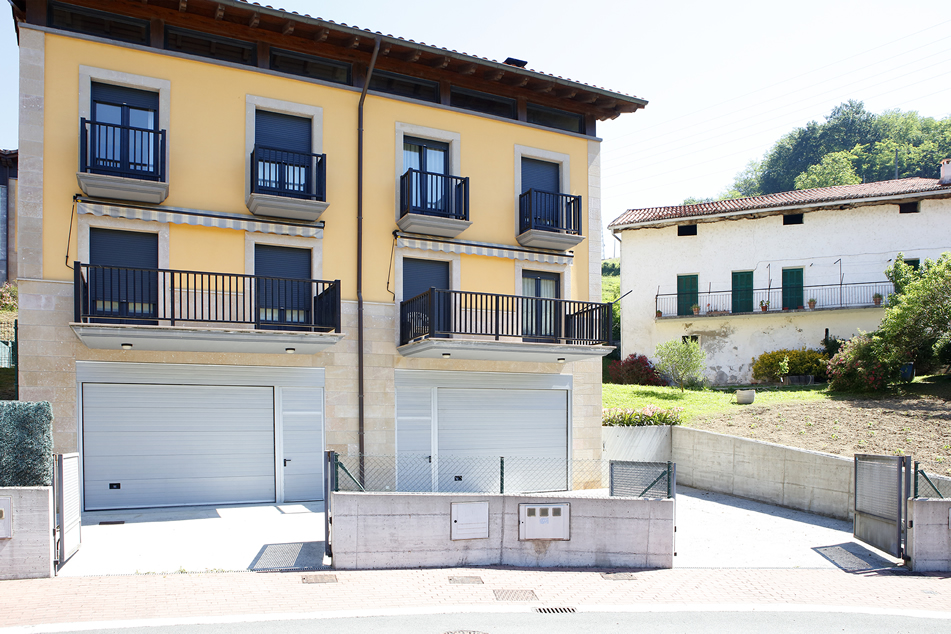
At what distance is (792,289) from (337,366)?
2248cm

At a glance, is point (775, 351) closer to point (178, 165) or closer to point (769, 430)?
point (769, 430)

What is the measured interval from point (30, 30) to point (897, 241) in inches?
1195

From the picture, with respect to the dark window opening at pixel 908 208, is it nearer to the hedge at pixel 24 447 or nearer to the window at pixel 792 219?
the window at pixel 792 219

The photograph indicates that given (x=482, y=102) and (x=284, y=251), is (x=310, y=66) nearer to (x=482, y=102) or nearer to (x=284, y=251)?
(x=284, y=251)

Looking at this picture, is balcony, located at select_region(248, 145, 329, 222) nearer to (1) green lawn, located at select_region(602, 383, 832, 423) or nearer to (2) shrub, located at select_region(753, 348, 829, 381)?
(1) green lawn, located at select_region(602, 383, 832, 423)

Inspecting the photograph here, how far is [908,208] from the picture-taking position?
28.3 metres

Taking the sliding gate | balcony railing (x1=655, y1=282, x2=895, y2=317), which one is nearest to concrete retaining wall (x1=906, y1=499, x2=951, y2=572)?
the sliding gate

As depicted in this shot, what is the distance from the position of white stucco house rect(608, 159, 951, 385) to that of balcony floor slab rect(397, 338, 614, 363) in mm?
15733

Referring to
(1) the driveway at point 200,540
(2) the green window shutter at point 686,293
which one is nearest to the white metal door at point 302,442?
(1) the driveway at point 200,540

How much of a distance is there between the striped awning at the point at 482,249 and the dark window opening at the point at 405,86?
351 centimetres

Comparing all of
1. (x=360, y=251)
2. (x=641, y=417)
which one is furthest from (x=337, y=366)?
(x=641, y=417)

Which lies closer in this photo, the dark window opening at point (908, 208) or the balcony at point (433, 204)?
the balcony at point (433, 204)

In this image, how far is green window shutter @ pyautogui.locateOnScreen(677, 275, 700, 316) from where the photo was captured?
30.5 metres

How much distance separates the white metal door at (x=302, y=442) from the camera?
1414cm
